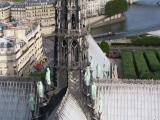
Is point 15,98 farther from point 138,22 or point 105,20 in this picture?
point 105,20

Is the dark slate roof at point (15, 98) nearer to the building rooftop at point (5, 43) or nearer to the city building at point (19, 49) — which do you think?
the city building at point (19, 49)

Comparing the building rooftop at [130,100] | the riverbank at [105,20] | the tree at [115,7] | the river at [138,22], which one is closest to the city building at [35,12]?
the river at [138,22]

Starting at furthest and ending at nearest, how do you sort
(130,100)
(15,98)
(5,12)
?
(5,12)
(15,98)
(130,100)

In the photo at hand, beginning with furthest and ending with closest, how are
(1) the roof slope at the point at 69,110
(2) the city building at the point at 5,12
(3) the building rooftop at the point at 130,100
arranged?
1. (2) the city building at the point at 5,12
2. (3) the building rooftop at the point at 130,100
3. (1) the roof slope at the point at 69,110

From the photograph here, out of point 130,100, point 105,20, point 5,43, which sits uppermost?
point 130,100

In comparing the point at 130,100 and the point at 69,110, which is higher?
the point at 69,110

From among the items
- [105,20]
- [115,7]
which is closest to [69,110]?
[105,20]
